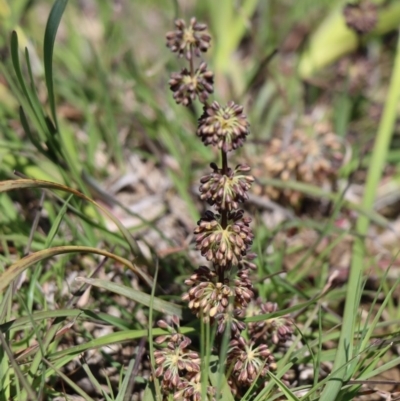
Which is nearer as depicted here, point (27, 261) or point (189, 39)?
point (27, 261)

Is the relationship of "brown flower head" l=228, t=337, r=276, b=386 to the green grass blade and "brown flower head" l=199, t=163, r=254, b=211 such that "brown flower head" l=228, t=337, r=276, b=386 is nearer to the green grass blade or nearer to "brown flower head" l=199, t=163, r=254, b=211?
the green grass blade

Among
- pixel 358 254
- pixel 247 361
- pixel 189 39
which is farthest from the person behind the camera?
pixel 358 254

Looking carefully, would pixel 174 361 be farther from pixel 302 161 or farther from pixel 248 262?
pixel 302 161

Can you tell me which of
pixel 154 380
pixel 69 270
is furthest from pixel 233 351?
pixel 69 270

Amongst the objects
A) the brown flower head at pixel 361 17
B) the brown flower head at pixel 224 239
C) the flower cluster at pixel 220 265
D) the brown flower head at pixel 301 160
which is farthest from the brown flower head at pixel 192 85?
the brown flower head at pixel 361 17

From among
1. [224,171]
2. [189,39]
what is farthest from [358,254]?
[189,39]

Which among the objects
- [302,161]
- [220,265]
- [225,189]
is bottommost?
[302,161]
